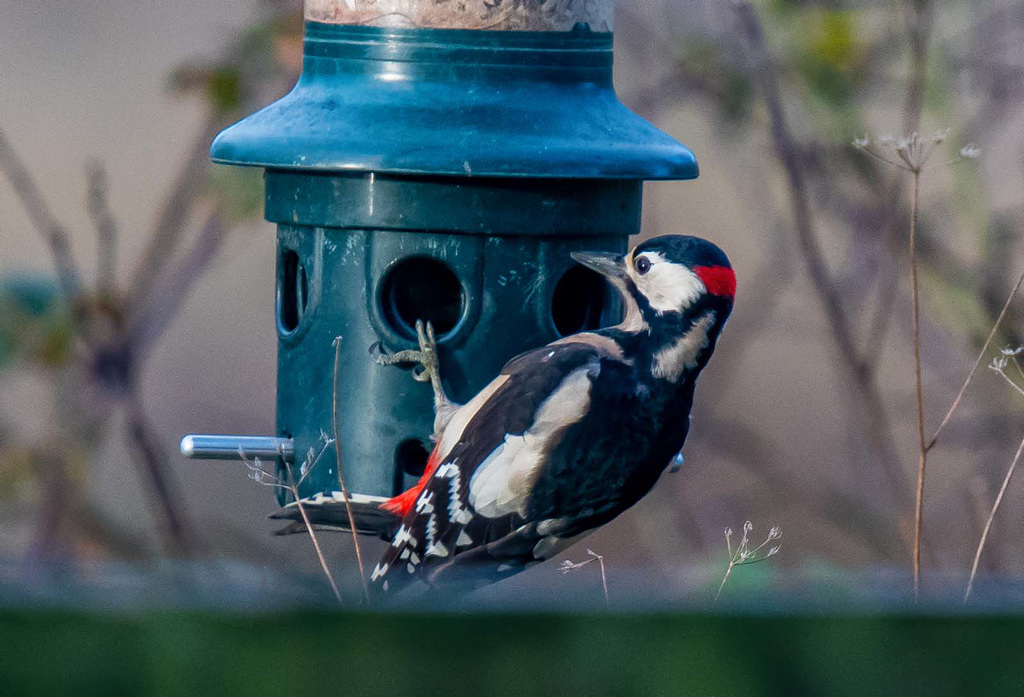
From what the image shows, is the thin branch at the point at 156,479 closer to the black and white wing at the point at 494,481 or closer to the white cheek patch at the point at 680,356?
the black and white wing at the point at 494,481

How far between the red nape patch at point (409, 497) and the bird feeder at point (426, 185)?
2.6 inches

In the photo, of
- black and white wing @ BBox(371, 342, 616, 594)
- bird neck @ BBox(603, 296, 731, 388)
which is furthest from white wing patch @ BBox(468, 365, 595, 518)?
bird neck @ BBox(603, 296, 731, 388)

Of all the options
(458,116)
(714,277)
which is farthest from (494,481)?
(458,116)

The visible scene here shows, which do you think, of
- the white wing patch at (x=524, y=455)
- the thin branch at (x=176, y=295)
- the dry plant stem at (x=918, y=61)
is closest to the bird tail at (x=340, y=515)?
the white wing patch at (x=524, y=455)

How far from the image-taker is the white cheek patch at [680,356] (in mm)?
2799

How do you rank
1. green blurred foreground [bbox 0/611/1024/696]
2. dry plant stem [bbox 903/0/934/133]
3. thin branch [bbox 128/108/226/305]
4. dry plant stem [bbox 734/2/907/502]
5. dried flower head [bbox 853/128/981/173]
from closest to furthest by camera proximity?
green blurred foreground [bbox 0/611/1024/696] < dried flower head [bbox 853/128/981/173] < dry plant stem [bbox 903/0/934/133] < dry plant stem [bbox 734/2/907/502] < thin branch [bbox 128/108/226/305]

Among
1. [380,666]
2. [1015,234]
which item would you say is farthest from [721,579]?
[1015,234]

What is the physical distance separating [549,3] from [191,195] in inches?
83.8

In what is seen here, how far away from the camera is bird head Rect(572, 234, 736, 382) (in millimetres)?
2807

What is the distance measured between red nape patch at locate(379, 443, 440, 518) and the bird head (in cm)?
46

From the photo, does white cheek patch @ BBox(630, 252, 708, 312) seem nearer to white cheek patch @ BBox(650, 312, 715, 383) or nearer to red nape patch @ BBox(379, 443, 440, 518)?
white cheek patch @ BBox(650, 312, 715, 383)

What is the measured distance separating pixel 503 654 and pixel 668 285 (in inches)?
75.2

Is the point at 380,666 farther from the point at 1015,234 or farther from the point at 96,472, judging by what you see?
the point at 96,472

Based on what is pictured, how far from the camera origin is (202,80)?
13.8ft
